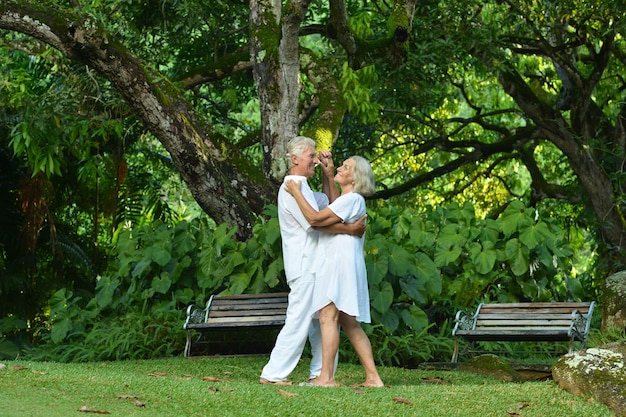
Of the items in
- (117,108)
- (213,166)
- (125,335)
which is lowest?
(125,335)

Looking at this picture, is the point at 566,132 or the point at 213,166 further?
the point at 566,132

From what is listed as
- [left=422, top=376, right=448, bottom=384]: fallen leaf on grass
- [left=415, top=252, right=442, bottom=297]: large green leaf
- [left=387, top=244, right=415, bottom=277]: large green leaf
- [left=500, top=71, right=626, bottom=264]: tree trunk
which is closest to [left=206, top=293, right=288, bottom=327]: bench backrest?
[left=387, top=244, right=415, bottom=277]: large green leaf

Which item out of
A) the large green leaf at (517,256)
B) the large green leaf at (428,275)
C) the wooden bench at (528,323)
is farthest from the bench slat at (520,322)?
the large green leaf at (517,256)

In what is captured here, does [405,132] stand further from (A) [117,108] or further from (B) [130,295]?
(B) [130,295]

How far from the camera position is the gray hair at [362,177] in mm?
7656

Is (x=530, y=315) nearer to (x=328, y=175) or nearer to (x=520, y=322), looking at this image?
(x=520, y=322)

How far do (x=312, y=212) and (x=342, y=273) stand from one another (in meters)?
0.52

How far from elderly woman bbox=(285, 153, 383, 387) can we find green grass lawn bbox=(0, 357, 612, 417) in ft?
1.01

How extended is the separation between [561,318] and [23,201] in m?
8.24

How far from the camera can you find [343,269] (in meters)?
7.66

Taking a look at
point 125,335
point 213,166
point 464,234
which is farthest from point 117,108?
point 464,234

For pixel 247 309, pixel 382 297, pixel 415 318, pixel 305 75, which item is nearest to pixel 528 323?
pixel 415 318

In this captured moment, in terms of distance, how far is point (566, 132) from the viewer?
51.7ft

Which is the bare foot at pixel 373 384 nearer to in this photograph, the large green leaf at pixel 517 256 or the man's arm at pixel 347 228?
the man's arm at pixel 347 228
